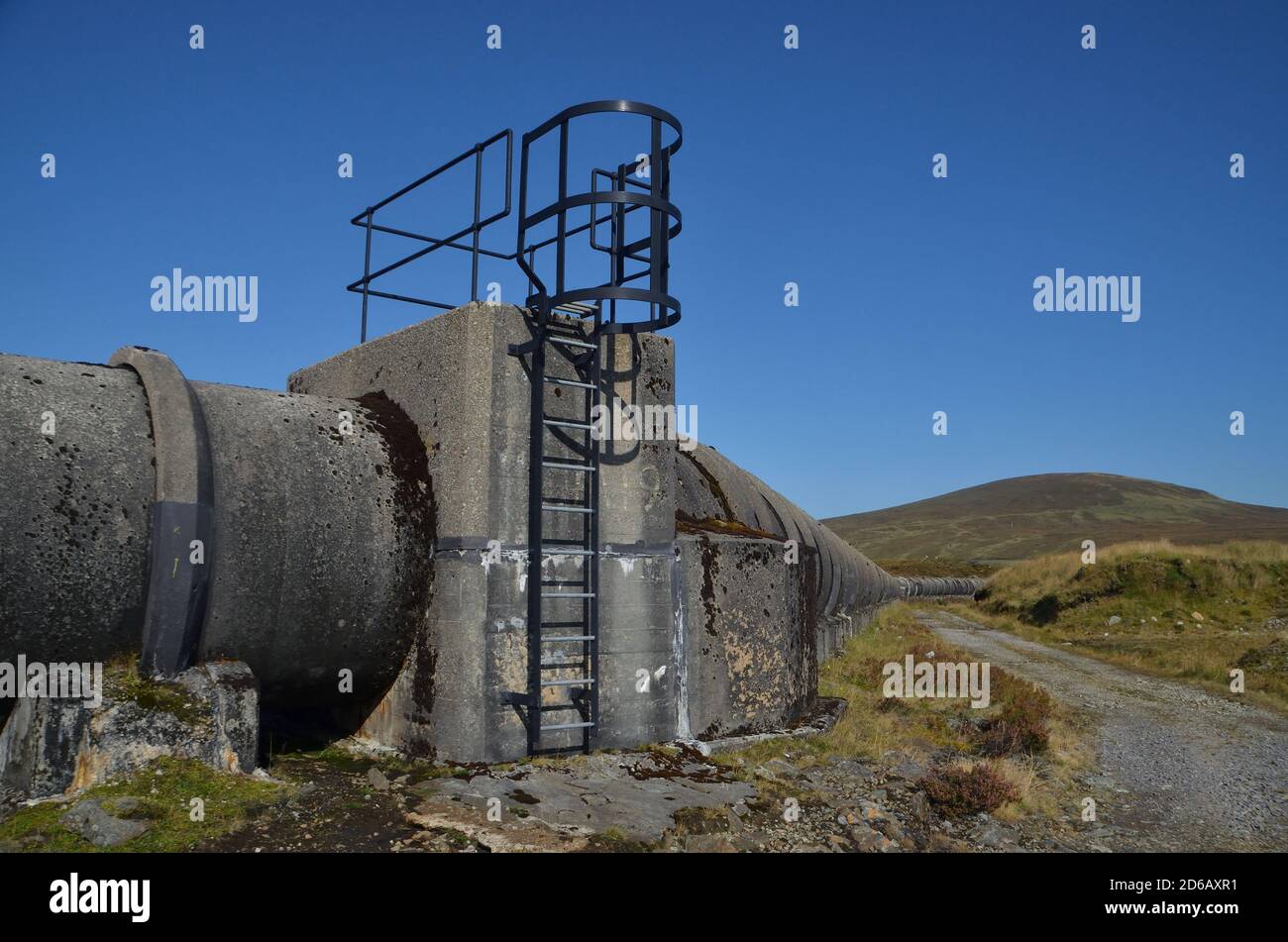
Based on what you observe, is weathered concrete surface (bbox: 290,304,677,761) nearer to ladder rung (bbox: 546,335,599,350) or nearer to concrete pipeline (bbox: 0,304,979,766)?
concrete pipeline (bbox: 0,304,979,766)

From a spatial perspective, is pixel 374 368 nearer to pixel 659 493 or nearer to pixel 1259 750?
pixel 659 493

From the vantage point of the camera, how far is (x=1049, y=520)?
415 ft

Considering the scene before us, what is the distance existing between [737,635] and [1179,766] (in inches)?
199

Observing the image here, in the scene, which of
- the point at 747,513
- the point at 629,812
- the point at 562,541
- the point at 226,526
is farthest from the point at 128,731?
the point at 747,513

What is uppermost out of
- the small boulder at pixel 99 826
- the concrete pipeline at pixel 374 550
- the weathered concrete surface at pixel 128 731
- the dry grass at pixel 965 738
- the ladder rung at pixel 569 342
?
the ladder rung at pixel 569 342

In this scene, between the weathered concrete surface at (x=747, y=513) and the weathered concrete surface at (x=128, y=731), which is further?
the weathered concrete surface at (x=747, y=513)

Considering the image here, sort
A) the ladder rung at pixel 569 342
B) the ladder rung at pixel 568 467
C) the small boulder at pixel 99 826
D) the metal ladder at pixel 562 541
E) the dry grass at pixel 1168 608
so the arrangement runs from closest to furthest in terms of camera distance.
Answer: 1. the small boulder at pixel 99 826
2. the metal ladder at pixel 562 541
3. the ladder rung at pixel 568 467
4. the ladder rung at pixel 569 342
5. the dry grass at pixel 1168 608

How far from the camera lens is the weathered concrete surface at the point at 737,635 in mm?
8273

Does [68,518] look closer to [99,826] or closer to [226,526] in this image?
[226,526]

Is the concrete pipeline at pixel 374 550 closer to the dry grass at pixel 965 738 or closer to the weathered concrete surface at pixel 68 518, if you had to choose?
the weathered concrete surface at pixel 68 518

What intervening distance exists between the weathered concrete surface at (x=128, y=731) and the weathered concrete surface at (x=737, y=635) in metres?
3.68

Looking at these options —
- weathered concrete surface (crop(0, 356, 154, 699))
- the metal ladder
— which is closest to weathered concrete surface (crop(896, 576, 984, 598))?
the metal ladder

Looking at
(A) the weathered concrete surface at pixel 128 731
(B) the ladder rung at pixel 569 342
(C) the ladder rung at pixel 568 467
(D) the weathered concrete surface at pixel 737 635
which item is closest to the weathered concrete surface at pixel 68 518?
(A) the weathered concrete surface at pixel 128 731

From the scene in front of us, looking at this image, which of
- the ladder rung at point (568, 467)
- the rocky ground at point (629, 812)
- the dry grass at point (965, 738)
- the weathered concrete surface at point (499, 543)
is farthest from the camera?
the dry grass at point (965, 738)
